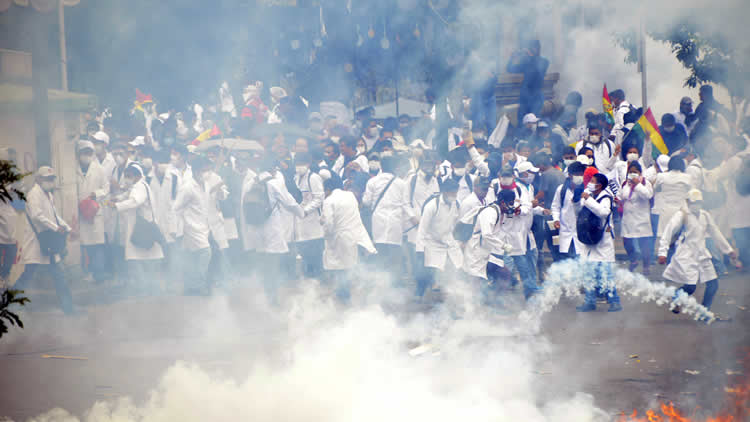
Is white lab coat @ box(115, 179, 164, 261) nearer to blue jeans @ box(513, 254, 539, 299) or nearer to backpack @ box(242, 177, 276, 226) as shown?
backpack @ box(242, 177, 276, 226)

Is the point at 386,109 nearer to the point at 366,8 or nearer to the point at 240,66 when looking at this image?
the point at 240,66

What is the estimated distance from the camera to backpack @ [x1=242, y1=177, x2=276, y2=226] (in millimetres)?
8312

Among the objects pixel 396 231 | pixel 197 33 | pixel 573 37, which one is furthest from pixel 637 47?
pixel 197 33

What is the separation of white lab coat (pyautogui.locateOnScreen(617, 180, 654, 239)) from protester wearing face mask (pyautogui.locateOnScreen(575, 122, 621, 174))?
0.35 m

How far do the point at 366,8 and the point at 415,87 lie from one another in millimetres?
2663

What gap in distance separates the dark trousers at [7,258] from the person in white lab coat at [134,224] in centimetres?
126

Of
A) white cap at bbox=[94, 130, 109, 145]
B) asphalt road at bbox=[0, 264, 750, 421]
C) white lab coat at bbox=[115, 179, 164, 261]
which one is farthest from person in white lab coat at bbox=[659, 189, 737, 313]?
white cap at bbox=[94, 130, 109, 145]

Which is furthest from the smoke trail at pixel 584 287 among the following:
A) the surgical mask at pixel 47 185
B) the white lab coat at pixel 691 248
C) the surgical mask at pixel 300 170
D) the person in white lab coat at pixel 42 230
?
the surgical mask at pixel 47 185

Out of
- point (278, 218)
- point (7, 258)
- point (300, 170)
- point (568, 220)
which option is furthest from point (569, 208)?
point (7, 258)

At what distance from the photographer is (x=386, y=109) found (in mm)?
11367

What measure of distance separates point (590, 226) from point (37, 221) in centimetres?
526

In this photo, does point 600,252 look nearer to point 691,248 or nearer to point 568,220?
point 568,220

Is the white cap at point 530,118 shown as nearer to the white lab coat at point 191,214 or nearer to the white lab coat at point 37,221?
the white lab coat at point 191,214

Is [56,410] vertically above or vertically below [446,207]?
below
